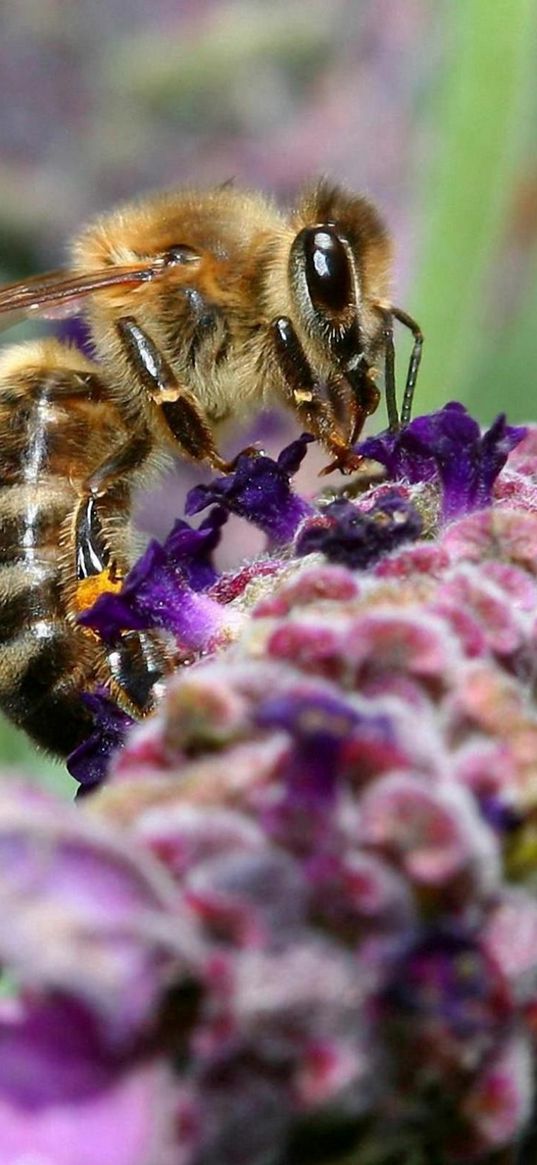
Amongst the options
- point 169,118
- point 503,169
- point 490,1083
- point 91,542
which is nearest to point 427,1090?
point 490,1083

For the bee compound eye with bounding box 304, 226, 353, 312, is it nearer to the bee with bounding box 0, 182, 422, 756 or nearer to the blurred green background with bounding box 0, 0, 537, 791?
the bee with bounding box 0, 182, 422, 756

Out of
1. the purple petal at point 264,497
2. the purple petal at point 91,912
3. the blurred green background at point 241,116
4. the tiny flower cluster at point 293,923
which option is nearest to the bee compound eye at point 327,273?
the purple petal at point 264,497

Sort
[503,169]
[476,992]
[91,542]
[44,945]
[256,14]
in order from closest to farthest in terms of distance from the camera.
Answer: [44,945] < [476,992] < [91,542] < [503,169] < [256,14]

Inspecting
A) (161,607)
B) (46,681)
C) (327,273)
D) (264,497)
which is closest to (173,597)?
(161,607)

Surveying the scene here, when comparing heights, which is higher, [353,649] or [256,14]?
[256,14]

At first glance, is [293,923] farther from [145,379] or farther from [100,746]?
[145,379]

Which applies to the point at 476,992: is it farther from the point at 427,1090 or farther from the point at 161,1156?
the point at 161,1156

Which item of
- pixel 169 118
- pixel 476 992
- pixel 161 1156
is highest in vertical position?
pixel 169 118

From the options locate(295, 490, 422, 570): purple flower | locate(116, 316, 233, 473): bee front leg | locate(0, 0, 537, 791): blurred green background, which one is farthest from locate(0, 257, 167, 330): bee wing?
locate(0, 0, 537, 791): blurred green background
